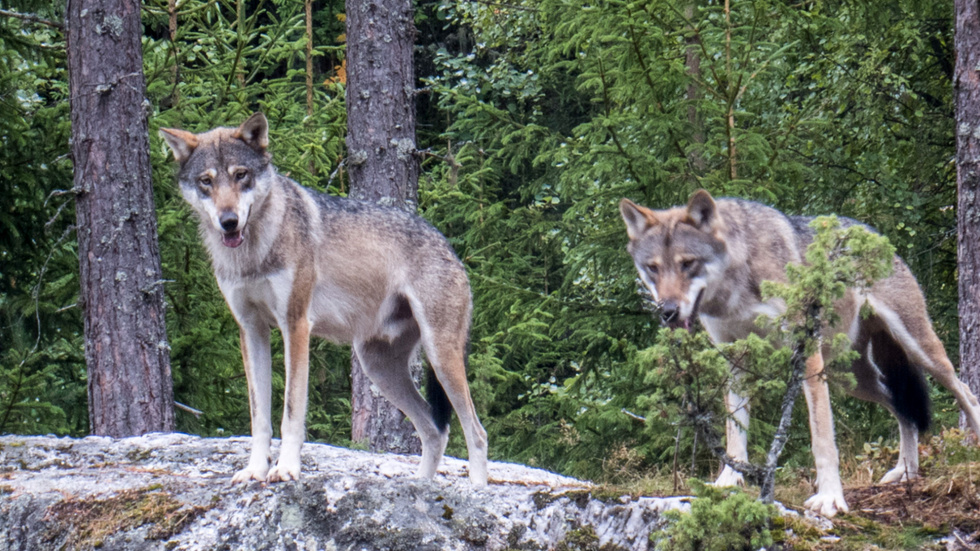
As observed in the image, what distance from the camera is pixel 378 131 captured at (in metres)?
7.88

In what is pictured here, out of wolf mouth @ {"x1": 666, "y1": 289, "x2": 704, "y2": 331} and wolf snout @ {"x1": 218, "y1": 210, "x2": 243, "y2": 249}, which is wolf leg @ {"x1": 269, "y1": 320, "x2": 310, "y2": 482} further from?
wolf mouth @ {"x1": 666, "y1": 289, "x2": 704, "y2": 331}

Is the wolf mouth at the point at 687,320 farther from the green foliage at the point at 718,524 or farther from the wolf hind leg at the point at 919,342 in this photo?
the wolf hind leg at the point at 919,342

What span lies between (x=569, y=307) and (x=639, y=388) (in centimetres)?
110

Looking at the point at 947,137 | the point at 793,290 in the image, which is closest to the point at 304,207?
the point at 793,290

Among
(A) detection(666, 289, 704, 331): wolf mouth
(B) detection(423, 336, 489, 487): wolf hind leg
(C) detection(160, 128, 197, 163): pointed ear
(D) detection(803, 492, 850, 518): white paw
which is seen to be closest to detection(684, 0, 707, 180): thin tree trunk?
(A) detection(666, 289, 704, 331): wolf mouth

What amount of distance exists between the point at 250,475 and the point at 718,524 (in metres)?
2.33

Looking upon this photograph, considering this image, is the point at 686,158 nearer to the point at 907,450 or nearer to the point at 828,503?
the point at 907,450

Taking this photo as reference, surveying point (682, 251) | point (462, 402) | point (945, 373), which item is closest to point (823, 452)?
point (682, 251)

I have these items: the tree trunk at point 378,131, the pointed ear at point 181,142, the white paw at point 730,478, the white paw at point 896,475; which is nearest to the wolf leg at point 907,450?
the white paw at point 896,475

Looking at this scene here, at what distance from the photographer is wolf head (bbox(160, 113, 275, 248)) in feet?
14.7

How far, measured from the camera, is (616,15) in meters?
7.86

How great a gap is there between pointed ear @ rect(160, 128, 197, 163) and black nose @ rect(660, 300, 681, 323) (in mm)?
2659

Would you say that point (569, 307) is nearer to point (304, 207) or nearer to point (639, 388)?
point (639, 388)

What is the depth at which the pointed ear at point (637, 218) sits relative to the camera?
5.25m
